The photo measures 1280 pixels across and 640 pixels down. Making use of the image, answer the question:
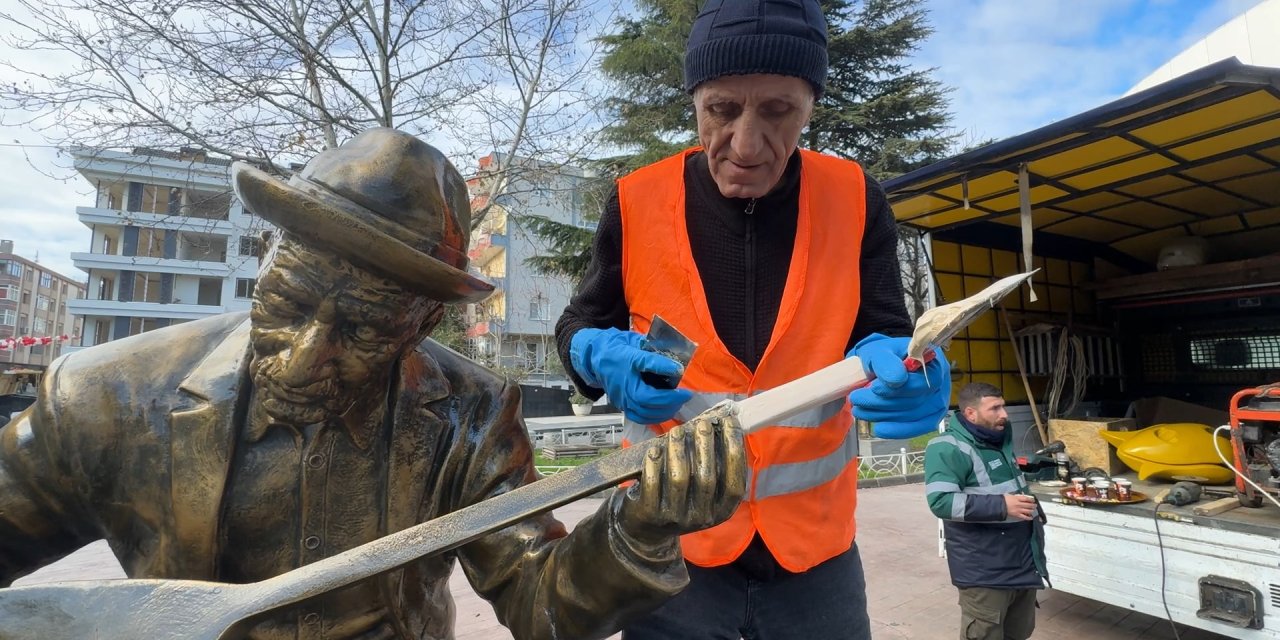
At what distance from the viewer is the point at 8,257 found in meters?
73.4

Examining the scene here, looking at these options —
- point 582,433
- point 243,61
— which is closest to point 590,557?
point 243,61

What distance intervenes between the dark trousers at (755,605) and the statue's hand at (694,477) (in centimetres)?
68

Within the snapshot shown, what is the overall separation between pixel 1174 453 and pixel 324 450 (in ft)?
19.2

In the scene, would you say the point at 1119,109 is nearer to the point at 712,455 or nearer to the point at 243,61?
the point at 712,455

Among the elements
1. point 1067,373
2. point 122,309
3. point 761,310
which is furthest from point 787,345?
point 122,309

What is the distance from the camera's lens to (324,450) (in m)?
1.29

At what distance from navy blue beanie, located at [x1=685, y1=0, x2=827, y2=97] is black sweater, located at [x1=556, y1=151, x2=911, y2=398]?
32 cm

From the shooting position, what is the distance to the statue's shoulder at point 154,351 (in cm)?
128

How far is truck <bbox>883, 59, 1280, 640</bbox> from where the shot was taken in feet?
11.9

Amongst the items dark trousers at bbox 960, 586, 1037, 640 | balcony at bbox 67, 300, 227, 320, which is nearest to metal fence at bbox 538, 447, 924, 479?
dark trousers at bbox 960, 586, 1037, 640

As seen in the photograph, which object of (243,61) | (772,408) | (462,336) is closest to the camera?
(772,408)

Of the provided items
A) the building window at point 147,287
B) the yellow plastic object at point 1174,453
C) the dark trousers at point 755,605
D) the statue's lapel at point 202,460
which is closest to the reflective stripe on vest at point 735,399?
the dark trousers at point 755,605

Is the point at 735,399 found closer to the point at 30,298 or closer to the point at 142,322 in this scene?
the point at 142,322

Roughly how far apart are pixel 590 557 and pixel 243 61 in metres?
9.08
